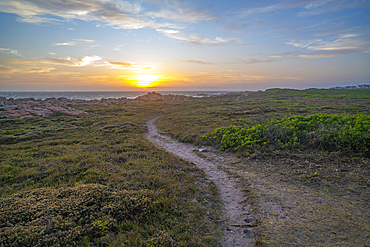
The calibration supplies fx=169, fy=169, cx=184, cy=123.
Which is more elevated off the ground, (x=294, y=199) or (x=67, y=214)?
(x=67, y=214)

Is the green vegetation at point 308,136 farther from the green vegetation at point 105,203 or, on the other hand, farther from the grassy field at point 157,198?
the green vegetation at point 105,203

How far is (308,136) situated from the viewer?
11117 millimetres

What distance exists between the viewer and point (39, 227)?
4.16 m

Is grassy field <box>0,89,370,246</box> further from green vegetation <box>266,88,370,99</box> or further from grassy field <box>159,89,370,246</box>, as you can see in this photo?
green vegetation <box>266,88,370,99</box>

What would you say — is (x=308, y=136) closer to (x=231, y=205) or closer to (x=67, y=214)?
(x=231, y=205)

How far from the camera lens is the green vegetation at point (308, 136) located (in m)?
9.44

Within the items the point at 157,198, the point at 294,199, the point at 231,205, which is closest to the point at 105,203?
the point at 157,198

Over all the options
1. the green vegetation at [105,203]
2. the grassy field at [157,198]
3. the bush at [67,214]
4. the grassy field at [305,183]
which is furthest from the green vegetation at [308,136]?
the bush at [67,214]

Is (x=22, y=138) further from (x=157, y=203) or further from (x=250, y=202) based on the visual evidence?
(x=250, y=202)

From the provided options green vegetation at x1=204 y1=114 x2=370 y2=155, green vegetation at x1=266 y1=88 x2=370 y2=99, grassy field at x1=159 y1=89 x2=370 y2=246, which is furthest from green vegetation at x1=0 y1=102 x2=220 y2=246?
green vegetation at x1=266 y1=88 x2=370 y2=99

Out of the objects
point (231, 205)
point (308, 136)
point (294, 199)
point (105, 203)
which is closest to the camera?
point (105, 203)

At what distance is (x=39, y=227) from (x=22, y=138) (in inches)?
622

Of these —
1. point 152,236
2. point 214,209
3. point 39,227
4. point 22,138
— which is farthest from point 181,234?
point 22,138

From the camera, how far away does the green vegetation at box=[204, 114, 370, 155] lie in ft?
31.0
